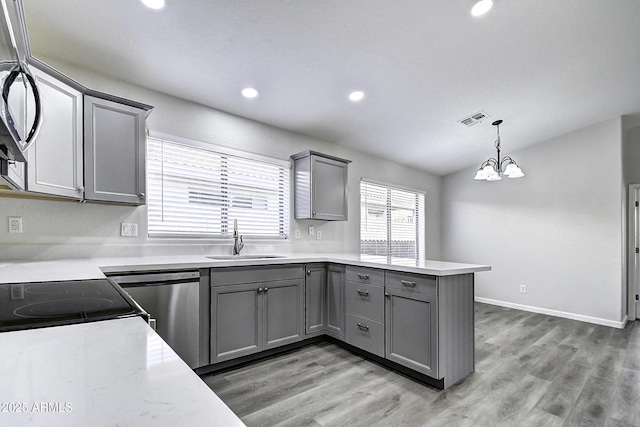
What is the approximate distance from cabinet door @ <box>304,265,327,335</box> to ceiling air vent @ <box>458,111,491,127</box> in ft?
8.48

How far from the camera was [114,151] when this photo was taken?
233cm

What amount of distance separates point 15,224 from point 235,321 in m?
1.70

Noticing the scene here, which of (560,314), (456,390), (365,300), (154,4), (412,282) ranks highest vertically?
(154,4)

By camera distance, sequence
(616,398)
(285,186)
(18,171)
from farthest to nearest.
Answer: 1. (285,186)
2. (616,398)
3. (18,171)

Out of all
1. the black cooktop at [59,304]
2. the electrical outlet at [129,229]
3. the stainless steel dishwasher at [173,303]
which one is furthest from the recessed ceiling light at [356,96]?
the black cooktop at [59,304]

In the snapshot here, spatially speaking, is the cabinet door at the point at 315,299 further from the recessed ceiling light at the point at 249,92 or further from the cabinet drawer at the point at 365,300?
the recessed ceiling light at the point at 249,92

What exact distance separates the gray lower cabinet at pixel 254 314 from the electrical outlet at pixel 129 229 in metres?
0.84

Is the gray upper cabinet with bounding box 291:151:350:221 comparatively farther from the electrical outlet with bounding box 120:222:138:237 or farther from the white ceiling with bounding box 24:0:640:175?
the electrical outlet with bounding box 120:222:138:237

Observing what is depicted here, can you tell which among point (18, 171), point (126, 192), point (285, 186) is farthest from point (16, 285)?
point (285, 186)

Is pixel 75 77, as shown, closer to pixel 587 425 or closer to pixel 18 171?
pixel 18 171

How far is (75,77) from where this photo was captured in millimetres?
2463

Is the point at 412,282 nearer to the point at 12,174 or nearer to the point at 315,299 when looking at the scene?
the point at 315,299

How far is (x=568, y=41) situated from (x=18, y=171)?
13.4 feet

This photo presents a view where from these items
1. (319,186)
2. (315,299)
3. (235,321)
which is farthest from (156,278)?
(319,186)
